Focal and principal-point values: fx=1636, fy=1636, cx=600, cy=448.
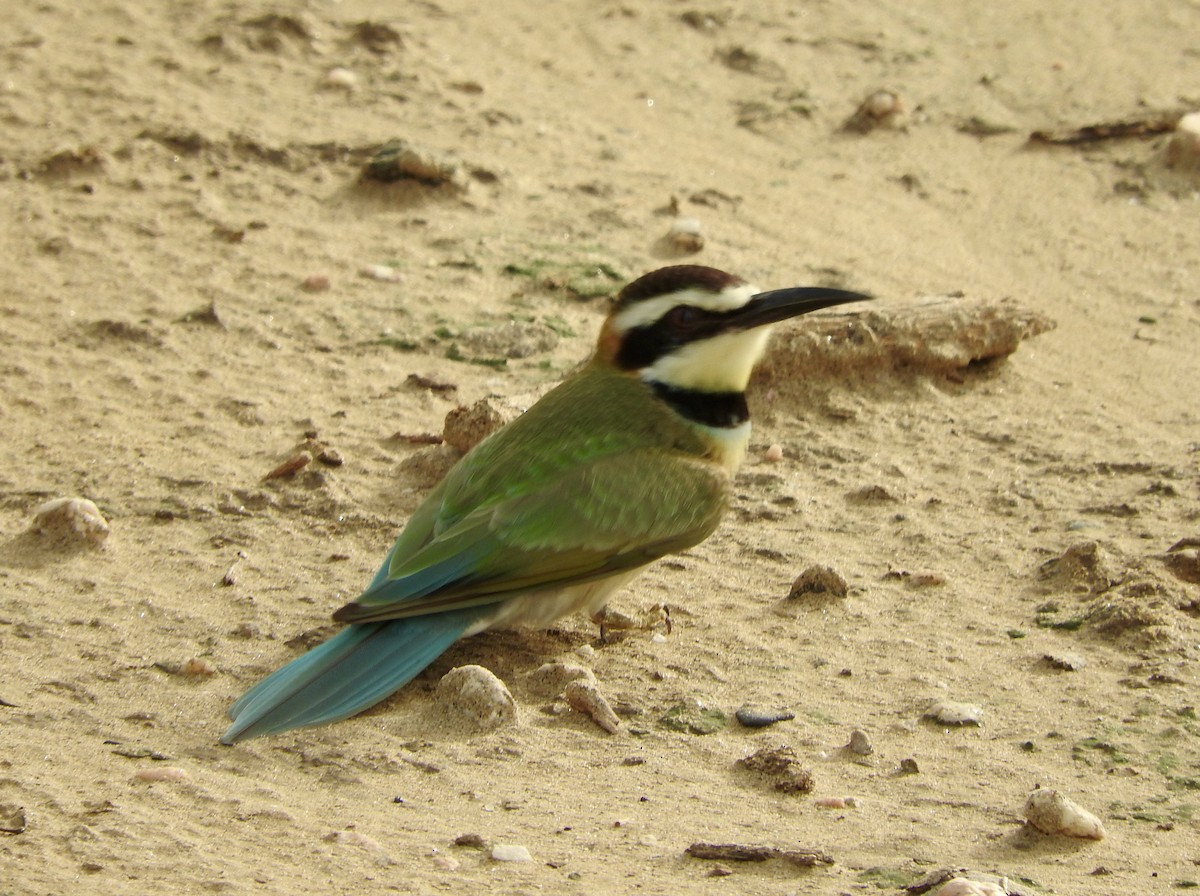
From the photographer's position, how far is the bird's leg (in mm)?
4402

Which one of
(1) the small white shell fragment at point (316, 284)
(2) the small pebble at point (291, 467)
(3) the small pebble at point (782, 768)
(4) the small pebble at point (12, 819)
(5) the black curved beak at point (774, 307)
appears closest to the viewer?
(4) the small pebble at point (12, 819)

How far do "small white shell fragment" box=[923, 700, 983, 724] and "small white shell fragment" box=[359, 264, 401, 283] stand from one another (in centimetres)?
309

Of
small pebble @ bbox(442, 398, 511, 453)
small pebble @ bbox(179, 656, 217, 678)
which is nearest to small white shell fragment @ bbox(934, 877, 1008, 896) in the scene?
small pebble @ bbox(179, 656, 217, 678)

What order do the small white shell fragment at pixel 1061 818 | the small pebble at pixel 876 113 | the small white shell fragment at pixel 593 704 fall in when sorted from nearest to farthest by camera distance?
1. the small white shell fragment at pixel 1061 818
2. the small white shell fragment at pixel 593 704
3. the small pebble at pixel 876 113

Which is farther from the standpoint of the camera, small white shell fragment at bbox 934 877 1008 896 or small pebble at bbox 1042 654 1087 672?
small pebble at bbox 1042 654 1087 672

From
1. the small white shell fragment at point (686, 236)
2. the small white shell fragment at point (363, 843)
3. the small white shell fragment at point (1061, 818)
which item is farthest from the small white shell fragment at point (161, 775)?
the small white shell fragment at point (686, 236)

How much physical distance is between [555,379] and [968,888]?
2983mm

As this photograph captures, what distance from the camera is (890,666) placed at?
4.15 m

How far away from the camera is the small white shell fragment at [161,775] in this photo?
3.37 meters

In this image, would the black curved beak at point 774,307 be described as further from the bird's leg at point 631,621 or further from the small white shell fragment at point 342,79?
the small white shell fragment at point 342,79

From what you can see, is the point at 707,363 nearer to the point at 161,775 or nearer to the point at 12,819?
the point at 161,775

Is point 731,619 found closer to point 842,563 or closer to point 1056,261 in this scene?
point 842,563

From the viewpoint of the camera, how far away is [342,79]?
7.73 metres

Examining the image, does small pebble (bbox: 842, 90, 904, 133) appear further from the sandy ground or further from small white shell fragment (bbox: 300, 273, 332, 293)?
small white shell fragment (bbox: 300, 273, 332, 293)
